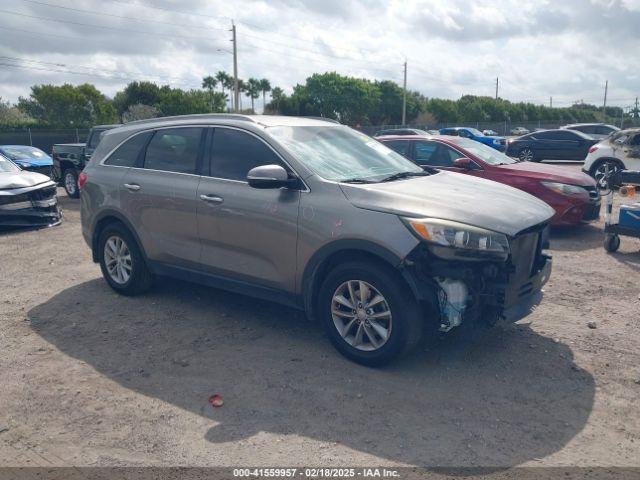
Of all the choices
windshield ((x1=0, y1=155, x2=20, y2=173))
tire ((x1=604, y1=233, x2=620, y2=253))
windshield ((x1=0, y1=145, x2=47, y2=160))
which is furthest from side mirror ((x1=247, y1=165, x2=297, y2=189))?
windshield ((x1=0, y1=145, x2=47, y2=160))

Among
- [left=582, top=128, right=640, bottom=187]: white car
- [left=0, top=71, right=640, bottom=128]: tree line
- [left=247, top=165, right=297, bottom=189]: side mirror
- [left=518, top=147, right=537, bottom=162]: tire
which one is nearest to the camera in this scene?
[left=247, top=165, right=297, bottom=189]: side mirror

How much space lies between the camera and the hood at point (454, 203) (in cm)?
423

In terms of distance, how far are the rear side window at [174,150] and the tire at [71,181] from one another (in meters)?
10.4

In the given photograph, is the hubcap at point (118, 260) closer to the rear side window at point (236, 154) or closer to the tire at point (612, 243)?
the rear side window at point (236, 154)

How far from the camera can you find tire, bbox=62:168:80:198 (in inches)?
605

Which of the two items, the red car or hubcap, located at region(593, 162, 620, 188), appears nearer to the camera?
the red car

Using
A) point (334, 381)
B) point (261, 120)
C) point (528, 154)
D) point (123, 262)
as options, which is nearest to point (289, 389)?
point (334, 381)

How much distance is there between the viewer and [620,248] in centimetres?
842

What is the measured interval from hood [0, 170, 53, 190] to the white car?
39.3 ft

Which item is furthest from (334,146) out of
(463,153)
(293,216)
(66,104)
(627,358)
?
(66,104)

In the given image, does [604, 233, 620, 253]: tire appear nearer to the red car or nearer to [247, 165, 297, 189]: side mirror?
the red car

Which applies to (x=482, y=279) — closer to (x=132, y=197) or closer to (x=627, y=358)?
(x=627, y=358)

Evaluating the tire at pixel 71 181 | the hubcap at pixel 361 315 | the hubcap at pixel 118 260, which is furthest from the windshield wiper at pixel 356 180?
the tire at pixel 71 181

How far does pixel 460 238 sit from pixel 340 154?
5.14ft
